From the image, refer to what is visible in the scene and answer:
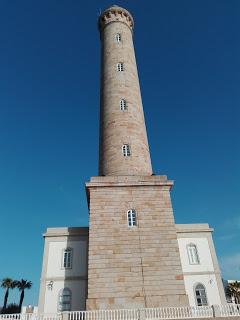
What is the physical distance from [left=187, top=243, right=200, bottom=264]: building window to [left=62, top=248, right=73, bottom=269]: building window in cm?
691

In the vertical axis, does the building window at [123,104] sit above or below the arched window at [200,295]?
above

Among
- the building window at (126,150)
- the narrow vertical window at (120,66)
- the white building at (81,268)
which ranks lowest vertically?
the white building at (81,268)

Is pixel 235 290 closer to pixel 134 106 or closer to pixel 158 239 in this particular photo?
pixel 158 239

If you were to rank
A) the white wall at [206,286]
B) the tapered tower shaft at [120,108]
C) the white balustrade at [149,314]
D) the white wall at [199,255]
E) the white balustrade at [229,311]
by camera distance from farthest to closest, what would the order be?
1. the white wall at [199,255]
2. the tapered tower shaft at [120,108]
3. the white wall at [206,286]
4. the white balustrade at [229,311]
5. the white balustrade at [149,314]

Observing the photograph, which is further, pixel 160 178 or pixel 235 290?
pixel 235 290

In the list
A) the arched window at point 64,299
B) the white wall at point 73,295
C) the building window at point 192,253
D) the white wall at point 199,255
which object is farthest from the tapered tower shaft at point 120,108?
the arched window at point 64,299

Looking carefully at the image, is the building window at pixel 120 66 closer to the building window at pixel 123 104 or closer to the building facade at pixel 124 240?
the building facade at pixel 124 240

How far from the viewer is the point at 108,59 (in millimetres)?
19719

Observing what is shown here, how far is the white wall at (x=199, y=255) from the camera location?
16609 mm

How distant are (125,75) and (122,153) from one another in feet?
19.0

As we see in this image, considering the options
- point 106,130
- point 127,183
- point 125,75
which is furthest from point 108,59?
point 127,183

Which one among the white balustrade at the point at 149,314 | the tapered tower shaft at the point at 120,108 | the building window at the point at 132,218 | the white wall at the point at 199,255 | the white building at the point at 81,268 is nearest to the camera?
the white balustrade at the point at 149,314

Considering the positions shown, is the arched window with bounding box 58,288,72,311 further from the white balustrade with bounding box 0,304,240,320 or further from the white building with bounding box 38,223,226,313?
the white balustrade with bounding box 0,304,240,320

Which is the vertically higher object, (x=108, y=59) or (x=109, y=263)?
(x=108, y=59)
